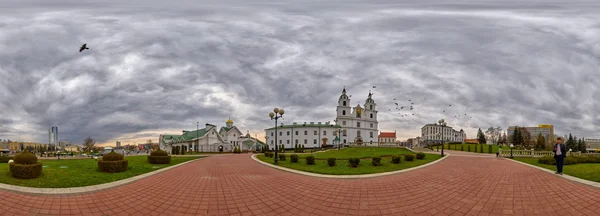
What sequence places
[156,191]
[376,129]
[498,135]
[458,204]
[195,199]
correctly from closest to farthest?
[458,204] → [195,199] → [156,191] → [376,129] → [498,135]

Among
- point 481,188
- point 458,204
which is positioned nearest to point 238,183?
point 458,204

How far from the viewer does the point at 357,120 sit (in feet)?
255

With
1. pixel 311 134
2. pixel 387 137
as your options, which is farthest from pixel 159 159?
pixel 387 137

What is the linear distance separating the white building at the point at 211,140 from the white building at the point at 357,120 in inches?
957

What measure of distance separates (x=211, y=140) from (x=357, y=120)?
39.9m

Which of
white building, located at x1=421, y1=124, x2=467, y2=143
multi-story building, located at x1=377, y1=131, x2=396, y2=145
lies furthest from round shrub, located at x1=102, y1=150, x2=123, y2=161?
white building, located at x1=421, y1=124, x2=467, y2=143

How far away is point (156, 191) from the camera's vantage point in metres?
9.42

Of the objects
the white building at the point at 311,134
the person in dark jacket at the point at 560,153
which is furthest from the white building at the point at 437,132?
the person in dark jacket at the point at 560,153

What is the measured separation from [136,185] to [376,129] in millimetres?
75461

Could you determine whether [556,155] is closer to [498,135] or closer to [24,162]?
[24,162]

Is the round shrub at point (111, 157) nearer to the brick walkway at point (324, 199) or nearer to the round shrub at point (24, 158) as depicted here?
the round shrub at point (24, 158)

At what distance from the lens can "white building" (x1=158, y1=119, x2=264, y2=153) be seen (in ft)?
184

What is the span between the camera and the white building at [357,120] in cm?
7550

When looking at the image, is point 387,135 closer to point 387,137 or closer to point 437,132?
point 387,137
